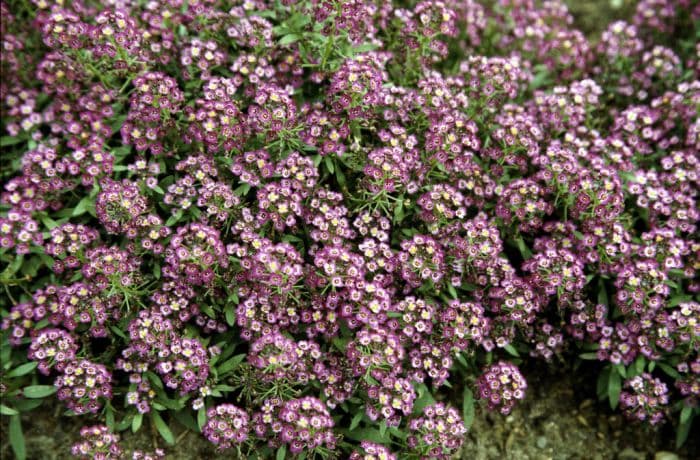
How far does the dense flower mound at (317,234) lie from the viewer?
14.6 feet

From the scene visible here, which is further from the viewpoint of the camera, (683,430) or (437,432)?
(683,430)

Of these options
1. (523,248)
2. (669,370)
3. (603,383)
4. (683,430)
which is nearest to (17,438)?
(523,248)

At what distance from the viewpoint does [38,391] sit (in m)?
4.79

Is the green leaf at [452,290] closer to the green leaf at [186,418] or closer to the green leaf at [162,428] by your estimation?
the green leaf at [186,418]

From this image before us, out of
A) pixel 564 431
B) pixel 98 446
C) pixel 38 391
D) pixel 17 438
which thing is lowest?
pixel 17 438

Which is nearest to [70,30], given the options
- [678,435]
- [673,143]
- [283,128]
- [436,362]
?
[283,128]

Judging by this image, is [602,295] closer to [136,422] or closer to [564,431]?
[564,431]

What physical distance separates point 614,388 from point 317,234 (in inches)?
108

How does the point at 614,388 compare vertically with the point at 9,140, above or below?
above

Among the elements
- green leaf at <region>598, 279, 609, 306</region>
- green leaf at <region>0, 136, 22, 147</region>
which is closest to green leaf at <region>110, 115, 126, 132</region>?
green leaf at <region>0, 136, 22, 147</region>

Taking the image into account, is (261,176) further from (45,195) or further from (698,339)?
(698,339)

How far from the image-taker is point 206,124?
4.62 m

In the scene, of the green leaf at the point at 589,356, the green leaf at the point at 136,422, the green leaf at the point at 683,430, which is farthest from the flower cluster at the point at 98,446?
the green leaf at the point at 683,430

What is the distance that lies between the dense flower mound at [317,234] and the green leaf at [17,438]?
0.6 inches
